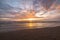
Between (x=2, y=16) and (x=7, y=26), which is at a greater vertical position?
(x=2, y=16)

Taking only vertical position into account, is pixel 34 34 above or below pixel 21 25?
below

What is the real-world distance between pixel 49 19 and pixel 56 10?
16cm

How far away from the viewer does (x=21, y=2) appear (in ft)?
6.34

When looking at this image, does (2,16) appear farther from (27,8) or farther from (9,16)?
(27,8)

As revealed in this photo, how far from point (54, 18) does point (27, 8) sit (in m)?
0.38

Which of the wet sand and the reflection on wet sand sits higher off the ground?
the reflection on wet sand

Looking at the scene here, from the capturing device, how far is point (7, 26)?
74.6 inches

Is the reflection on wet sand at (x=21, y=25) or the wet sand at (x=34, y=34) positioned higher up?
the reflection on wet sand at (x=21, y=25)

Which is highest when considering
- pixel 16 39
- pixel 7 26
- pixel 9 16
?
pixel 9 16

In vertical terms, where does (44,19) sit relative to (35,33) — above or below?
above

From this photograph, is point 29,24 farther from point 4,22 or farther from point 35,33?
point 4,22

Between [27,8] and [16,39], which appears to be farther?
[27,8]

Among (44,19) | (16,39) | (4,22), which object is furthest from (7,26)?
(44,19)

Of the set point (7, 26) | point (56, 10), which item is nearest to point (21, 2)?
point (7, 26)
